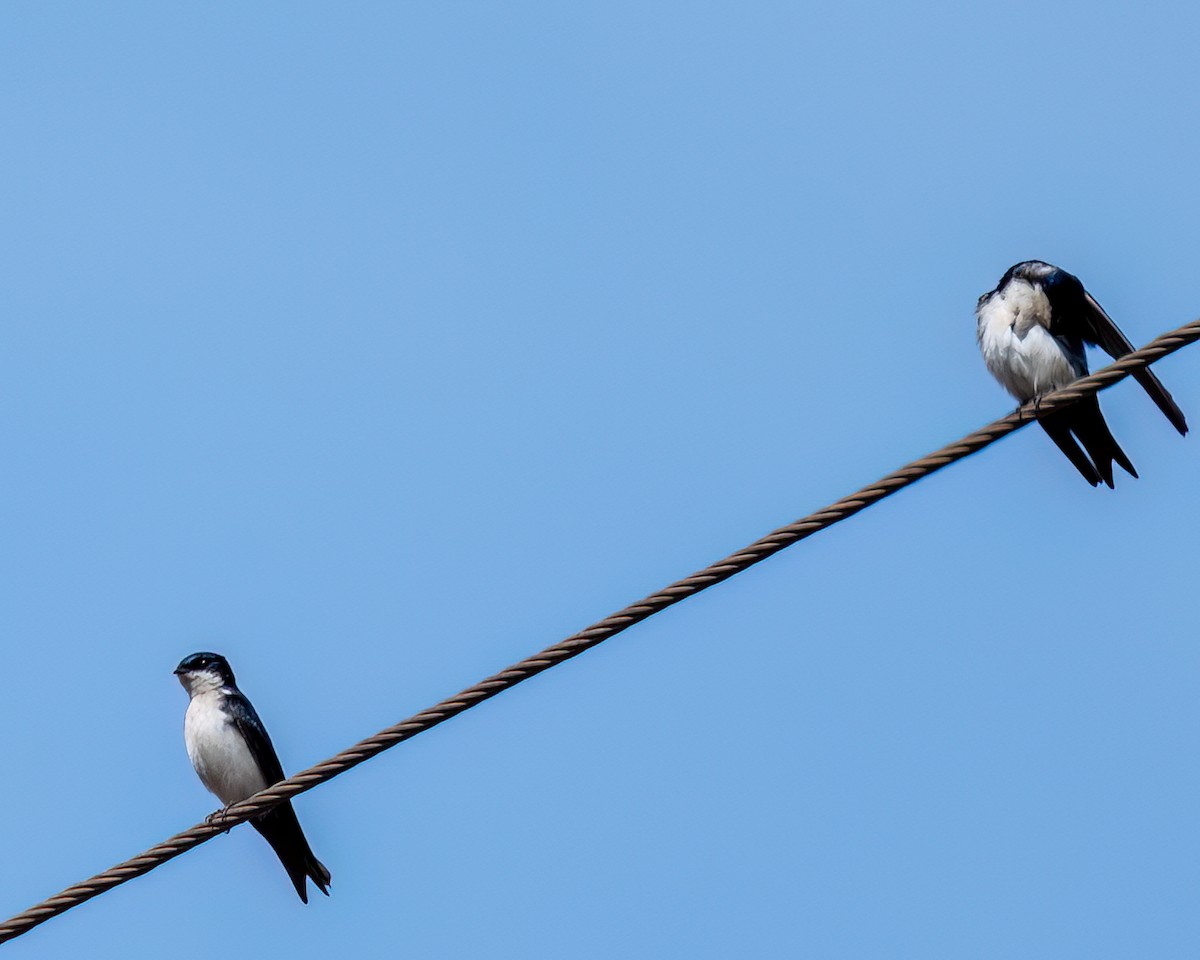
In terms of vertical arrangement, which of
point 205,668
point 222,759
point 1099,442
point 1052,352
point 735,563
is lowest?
point 735,563

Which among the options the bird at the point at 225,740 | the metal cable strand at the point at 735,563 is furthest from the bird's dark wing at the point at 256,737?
the metal cable strand at the point at 735,563

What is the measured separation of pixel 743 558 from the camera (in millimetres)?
5270

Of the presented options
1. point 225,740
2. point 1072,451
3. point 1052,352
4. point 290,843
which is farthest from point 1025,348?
point 225,740

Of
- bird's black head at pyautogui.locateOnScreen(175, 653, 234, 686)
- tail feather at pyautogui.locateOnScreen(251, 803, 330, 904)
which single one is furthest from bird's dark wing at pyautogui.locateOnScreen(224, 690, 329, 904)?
bird's black head at pyautogui.locateOnScreen(175, 653, 234, 686)

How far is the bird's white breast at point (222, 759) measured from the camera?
35.1ft

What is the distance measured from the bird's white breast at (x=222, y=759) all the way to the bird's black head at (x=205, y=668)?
365 mm

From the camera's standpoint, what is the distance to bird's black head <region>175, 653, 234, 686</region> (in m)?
11.2

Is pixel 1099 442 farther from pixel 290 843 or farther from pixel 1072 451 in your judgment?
pixel 290 843

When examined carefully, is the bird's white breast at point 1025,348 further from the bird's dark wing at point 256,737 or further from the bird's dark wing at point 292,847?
the bird's dark wing at point 256,737

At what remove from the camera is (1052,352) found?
9227 mm

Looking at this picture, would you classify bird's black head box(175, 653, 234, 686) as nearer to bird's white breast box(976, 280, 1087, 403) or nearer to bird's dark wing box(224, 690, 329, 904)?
bird's dark wing box(224, 690, 329, 904)

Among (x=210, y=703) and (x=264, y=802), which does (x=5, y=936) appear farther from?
(x=210, y=703)

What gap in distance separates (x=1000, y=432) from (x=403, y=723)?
180 centimetres

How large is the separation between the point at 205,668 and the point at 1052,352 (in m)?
5.00
